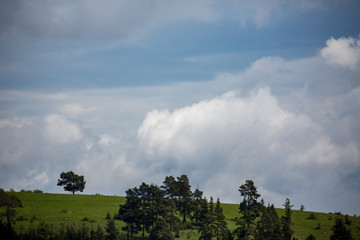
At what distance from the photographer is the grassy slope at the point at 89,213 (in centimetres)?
10762

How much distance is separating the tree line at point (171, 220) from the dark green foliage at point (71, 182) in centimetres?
3052

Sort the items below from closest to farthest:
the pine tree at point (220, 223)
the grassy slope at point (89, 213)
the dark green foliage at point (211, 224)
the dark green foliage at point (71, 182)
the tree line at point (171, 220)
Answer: the tree line at point (171, 220)
the dark green foliage at point (211, 224)
the pine tree at point (220, 223)
the grassy slope at point (89, 213)
the dark green foliage at point (71, 182)

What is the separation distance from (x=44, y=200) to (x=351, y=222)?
309ft

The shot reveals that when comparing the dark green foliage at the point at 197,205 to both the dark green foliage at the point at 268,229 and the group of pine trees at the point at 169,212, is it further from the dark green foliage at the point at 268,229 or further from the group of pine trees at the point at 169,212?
the dark green foliage at the point at 268,229

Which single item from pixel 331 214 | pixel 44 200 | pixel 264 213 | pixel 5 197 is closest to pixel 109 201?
pixel 44 200

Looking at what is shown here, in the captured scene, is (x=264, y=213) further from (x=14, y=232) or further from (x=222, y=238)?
(x=14, y=232)

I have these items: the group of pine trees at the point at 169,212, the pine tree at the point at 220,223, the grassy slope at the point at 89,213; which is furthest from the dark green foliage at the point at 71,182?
the pine tree at the point at 220,223

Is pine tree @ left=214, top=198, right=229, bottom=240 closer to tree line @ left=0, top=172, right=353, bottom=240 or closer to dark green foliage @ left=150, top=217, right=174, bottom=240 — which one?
tree line @ left=0, top=172, right=353, bottom=240

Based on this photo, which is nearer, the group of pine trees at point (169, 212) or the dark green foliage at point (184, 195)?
the group of pine trees at point (169, 212)

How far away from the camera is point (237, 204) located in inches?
5659

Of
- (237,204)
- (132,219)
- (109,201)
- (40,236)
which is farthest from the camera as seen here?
(237,204)

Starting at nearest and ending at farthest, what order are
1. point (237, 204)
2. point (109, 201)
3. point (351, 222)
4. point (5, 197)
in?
point (5, 197)
point (351, 222)
point (109, 201)
point (237, 204)

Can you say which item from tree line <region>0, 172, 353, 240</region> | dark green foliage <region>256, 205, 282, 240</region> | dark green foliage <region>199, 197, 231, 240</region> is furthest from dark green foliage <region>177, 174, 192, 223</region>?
dark green foliage <region>256, 205, 282, 240</region>

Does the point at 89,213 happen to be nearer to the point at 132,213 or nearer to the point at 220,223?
the point at 132,213
